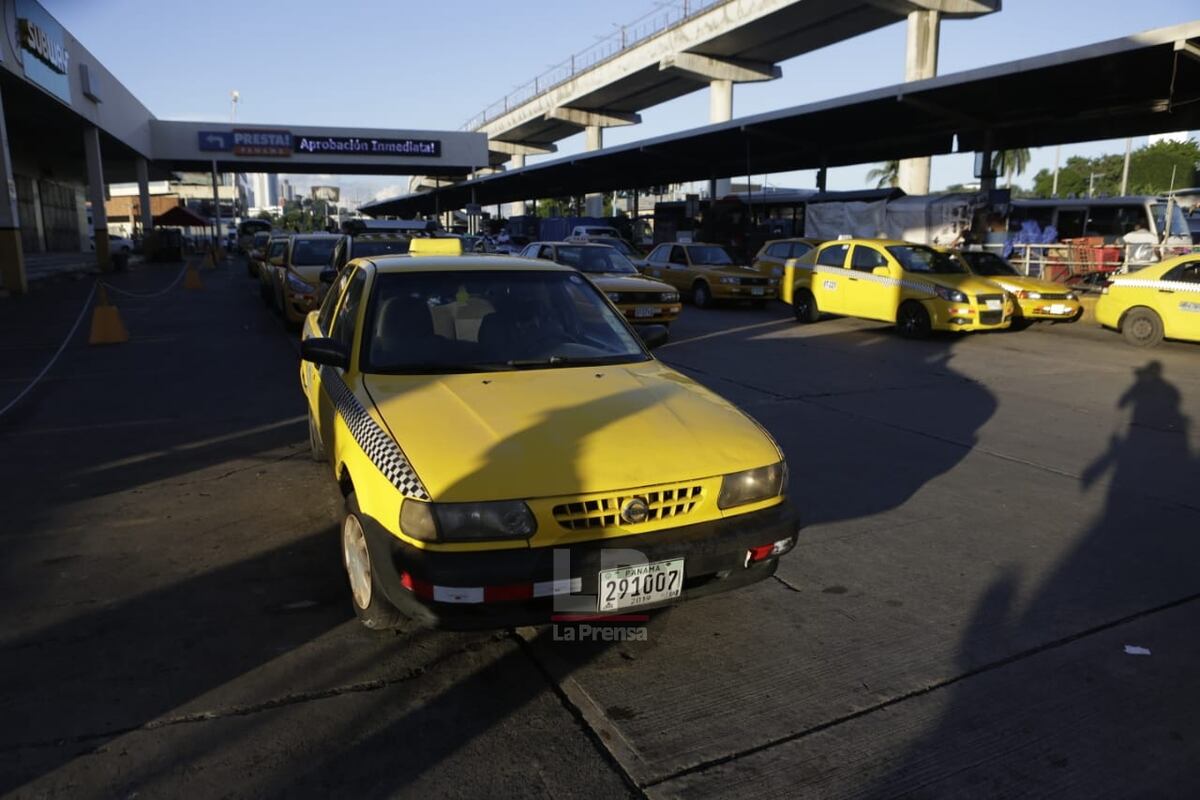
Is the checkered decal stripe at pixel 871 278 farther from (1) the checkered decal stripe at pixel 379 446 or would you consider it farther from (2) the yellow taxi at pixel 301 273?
(1) the checkered decal stripe at pixel 379 446

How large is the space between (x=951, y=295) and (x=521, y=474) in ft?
37.8

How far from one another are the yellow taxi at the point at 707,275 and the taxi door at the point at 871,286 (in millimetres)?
3129

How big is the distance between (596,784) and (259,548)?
2696 mm

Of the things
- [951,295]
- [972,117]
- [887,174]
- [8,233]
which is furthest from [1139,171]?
[8,233]

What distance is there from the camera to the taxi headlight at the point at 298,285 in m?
12.5

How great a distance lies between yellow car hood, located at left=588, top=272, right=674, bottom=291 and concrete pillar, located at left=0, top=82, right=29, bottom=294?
15.5m

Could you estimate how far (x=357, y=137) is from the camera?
146 ft

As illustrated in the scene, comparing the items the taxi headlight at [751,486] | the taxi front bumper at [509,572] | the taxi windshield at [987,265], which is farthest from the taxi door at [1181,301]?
the taxi front bumper at [509,572]

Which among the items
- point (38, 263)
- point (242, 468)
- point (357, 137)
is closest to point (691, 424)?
point (242, 468)

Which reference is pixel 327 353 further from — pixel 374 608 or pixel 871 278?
pixel 871 278

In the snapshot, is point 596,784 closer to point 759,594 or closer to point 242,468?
point 759,594

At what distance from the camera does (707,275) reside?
17469 millimetres

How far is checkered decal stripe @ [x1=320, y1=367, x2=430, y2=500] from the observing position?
9.48 feet

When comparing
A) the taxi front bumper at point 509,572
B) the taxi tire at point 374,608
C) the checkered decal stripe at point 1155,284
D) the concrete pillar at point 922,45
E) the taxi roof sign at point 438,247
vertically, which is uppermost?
the concrete pillar at point 922,45
